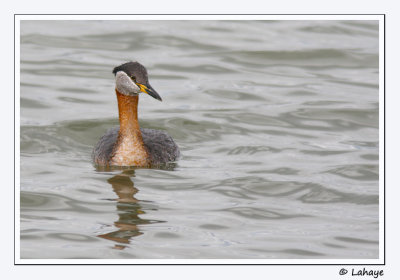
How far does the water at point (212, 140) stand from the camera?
9344mm

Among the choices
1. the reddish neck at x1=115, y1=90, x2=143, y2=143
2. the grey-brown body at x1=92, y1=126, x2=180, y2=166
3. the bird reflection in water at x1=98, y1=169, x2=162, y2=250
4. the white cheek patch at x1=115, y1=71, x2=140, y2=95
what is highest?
the white cheek patch at x1=115, y1=71, x2=140, y2=95

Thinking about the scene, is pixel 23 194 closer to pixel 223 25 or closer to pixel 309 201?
pixel 309 201

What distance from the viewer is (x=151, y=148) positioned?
12.1 m

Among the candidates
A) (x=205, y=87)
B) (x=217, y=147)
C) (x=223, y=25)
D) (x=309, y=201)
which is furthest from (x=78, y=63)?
(x=309, y=201)

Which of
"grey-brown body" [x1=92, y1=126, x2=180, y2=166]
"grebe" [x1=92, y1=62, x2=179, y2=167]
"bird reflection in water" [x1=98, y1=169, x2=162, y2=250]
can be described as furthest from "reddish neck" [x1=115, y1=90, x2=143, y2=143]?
"bird reflection in water" [x1=98, y1=169, x2=162, y2=250]

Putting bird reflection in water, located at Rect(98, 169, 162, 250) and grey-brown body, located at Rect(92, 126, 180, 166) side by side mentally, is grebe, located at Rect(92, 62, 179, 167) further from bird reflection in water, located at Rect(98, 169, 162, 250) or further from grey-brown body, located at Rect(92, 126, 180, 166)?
bird reflection in water, located at Rect(98, 169, 162, 250)

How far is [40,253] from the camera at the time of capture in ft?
28.8

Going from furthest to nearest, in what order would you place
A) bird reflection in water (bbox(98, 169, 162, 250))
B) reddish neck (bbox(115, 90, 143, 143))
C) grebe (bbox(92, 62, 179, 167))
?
reddish neck (bbox(115, 90, 143, 143)) → grebe (bbox(92, 62, 179, 167)) → bird reflection in water (bbox(98, 169, 162, 250))

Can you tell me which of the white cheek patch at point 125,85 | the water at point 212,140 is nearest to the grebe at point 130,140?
the white cheek patch at point 125,85

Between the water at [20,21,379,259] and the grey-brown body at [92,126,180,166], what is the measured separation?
20 centimetres

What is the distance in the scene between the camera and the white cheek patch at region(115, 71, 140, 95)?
11766mm

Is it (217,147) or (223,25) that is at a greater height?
(223,25)

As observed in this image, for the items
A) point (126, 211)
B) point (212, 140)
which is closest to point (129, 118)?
point (212, 140)

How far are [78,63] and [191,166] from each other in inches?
268
